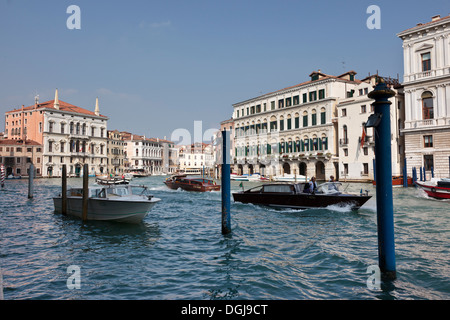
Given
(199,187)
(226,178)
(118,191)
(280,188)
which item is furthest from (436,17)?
(118,191)

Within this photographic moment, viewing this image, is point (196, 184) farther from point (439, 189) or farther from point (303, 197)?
point (439, 189)

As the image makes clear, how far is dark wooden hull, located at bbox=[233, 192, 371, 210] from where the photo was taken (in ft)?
48.8

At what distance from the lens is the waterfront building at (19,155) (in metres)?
62.9

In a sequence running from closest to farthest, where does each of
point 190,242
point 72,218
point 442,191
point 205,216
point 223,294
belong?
point 223,294, point 190,242, point 72,218, point 205,216, point 442,191

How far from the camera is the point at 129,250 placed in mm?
8914

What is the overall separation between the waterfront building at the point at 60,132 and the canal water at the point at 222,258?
6302 cm

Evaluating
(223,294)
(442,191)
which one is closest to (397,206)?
(442,191)

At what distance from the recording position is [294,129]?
47.9m

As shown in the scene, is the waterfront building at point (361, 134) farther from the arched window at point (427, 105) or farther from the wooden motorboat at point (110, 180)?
the wooden motorboat at point (110, 180)

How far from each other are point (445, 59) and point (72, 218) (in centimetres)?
3121

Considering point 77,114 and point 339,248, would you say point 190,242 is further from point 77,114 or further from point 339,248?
point 77,114

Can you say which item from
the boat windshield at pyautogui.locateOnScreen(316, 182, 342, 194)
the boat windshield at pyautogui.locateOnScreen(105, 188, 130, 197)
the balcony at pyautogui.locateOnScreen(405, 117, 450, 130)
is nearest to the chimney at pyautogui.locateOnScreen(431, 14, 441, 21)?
the balcony at pyautogui.locateOnScreen(405, 117, 450, 130)

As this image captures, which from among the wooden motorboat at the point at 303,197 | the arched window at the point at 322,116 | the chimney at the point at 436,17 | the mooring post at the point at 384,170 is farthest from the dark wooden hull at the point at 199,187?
the chimney at the point at 436,17

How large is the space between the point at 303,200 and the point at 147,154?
94.3 meters
